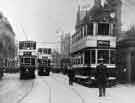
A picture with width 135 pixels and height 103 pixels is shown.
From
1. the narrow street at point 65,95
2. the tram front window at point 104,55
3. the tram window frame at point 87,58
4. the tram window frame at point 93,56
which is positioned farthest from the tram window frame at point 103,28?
the narrow street at point 65,95

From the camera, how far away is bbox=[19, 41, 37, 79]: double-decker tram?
39719 millimetres

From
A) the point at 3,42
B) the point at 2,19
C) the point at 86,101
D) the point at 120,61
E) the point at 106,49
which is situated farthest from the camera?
the point at 2,19

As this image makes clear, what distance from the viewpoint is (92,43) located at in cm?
2361

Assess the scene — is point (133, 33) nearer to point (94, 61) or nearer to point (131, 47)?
point (131, 47)

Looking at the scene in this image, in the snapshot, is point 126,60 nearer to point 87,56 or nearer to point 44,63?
point 87,56

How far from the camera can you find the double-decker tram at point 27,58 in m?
39.7

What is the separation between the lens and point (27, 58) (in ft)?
132

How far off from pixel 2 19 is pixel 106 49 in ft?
75.9

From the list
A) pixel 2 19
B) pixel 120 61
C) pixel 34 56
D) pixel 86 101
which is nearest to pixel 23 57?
pixel 34 56

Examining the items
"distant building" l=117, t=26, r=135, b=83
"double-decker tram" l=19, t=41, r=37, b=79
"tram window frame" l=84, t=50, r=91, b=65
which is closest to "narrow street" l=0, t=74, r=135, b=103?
"distant building" l=117, t=26, r=135, b=83

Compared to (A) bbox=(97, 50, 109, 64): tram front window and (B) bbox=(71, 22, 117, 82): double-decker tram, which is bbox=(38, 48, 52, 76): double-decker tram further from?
(A) bbox=(97, 50, 109, 64): tram front window

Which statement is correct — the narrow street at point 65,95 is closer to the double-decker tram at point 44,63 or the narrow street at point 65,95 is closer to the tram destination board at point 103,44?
the tram destination board at point 103,44

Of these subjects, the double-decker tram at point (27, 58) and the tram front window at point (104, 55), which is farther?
the double-decker tram at point (27, 58)

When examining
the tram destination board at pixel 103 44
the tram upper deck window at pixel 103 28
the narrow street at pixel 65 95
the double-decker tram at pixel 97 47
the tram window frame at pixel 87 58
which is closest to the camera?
the narrow street at pixel 65 95
